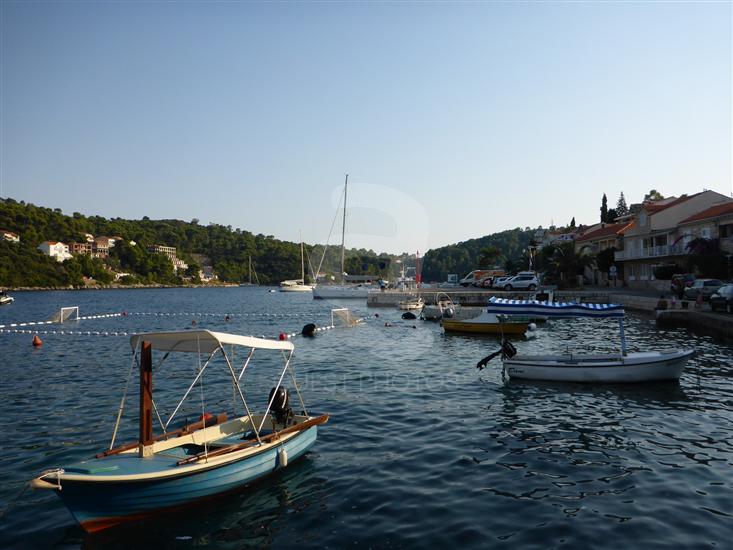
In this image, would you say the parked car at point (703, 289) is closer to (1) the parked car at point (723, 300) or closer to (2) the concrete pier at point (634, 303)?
(2) the concrete pier at point (634, 303)

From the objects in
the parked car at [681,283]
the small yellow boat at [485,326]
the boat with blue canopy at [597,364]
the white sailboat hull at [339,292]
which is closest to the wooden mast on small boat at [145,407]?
the boat with blue canopy at [597,364]

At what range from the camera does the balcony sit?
54.6 meters

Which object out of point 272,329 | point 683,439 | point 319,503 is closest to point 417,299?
point 272,329

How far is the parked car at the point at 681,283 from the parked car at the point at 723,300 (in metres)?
8.14

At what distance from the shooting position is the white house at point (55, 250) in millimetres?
151250

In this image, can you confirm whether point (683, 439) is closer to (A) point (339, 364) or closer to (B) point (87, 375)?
(A) point (339, 364)

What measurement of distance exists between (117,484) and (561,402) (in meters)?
14.4

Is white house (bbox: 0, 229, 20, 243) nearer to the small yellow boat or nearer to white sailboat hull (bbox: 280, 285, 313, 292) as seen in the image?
white sailboat hull (bbox: 280, 285, 313, 292)

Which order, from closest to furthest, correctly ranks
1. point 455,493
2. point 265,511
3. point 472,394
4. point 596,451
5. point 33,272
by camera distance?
point 265,511, point 455,493, point 596,451, point 472,394, point 33,272

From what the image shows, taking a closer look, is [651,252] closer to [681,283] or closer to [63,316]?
[681,283]

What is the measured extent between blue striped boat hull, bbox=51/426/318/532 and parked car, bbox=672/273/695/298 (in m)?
44.5

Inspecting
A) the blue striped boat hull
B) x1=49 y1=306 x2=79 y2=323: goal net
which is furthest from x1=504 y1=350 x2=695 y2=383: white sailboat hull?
x1=49 y1=306 x2=79 y2=323: goal net

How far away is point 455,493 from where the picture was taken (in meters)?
10.2

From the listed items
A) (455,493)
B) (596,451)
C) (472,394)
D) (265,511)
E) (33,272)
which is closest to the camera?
(265,511)
